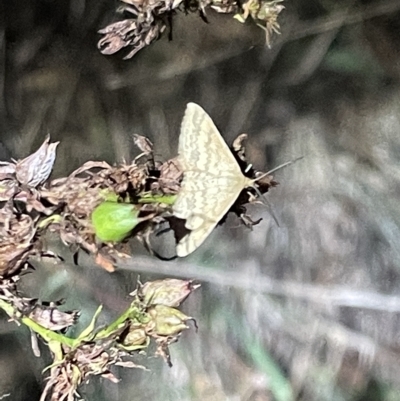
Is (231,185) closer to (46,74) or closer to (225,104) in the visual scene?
(225,104)

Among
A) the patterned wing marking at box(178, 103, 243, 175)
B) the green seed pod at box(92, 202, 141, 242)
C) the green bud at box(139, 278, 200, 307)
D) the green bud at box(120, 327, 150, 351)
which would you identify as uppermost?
the green seed pod at box(92, 202, 141, 242)

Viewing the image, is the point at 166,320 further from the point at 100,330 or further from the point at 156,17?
the point at 156,17

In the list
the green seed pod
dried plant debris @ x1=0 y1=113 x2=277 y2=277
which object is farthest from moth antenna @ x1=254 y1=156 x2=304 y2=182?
the green seed pod

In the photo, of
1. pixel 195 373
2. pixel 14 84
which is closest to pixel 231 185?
pixel 195 373

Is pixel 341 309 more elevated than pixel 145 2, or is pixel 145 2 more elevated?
pixel 145 2

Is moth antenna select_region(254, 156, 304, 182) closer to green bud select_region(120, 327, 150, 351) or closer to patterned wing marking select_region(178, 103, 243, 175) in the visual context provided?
patterned wing marking select_region(178, 103, 243, 175)

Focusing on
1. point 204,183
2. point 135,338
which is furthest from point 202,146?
point 135,338
